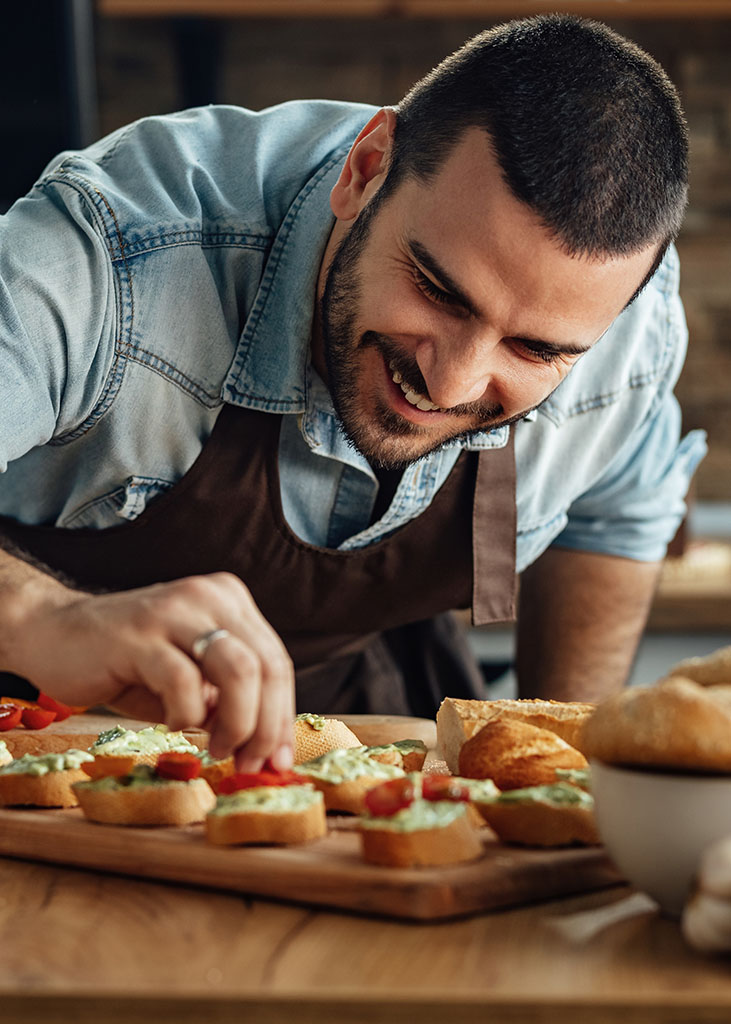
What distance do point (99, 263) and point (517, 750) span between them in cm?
66

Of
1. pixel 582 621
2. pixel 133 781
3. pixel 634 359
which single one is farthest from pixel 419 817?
pixel 582 621

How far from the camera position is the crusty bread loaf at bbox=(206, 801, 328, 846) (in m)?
0.82

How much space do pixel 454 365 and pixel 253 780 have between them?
0.45m

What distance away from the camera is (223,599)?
2.65 ft

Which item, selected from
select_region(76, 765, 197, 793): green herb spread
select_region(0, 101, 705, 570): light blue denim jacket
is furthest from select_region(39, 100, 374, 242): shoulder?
select_region(76, 765, 197, 793): green herb spread

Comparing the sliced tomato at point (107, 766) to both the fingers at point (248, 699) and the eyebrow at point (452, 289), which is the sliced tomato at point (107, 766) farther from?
the eyebrow at point (452, 289)

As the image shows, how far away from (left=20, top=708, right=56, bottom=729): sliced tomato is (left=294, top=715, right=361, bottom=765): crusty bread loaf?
32cm

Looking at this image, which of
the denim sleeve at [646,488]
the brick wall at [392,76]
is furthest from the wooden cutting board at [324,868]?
the brick wall at [392,76]

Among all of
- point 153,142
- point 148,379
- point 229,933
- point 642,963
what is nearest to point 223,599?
point 229,933

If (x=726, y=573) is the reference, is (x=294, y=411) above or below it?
above

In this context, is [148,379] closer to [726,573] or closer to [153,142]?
[153,142]

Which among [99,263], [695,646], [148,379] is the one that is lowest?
[695,646]

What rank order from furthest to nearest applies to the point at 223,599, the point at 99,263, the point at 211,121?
the point at 211,121 → the point at 99,263 → the point at 223,599

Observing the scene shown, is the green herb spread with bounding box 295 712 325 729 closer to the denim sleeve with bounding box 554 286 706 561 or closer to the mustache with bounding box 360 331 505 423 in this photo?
the mustache with bounding box 360 331 505 423
